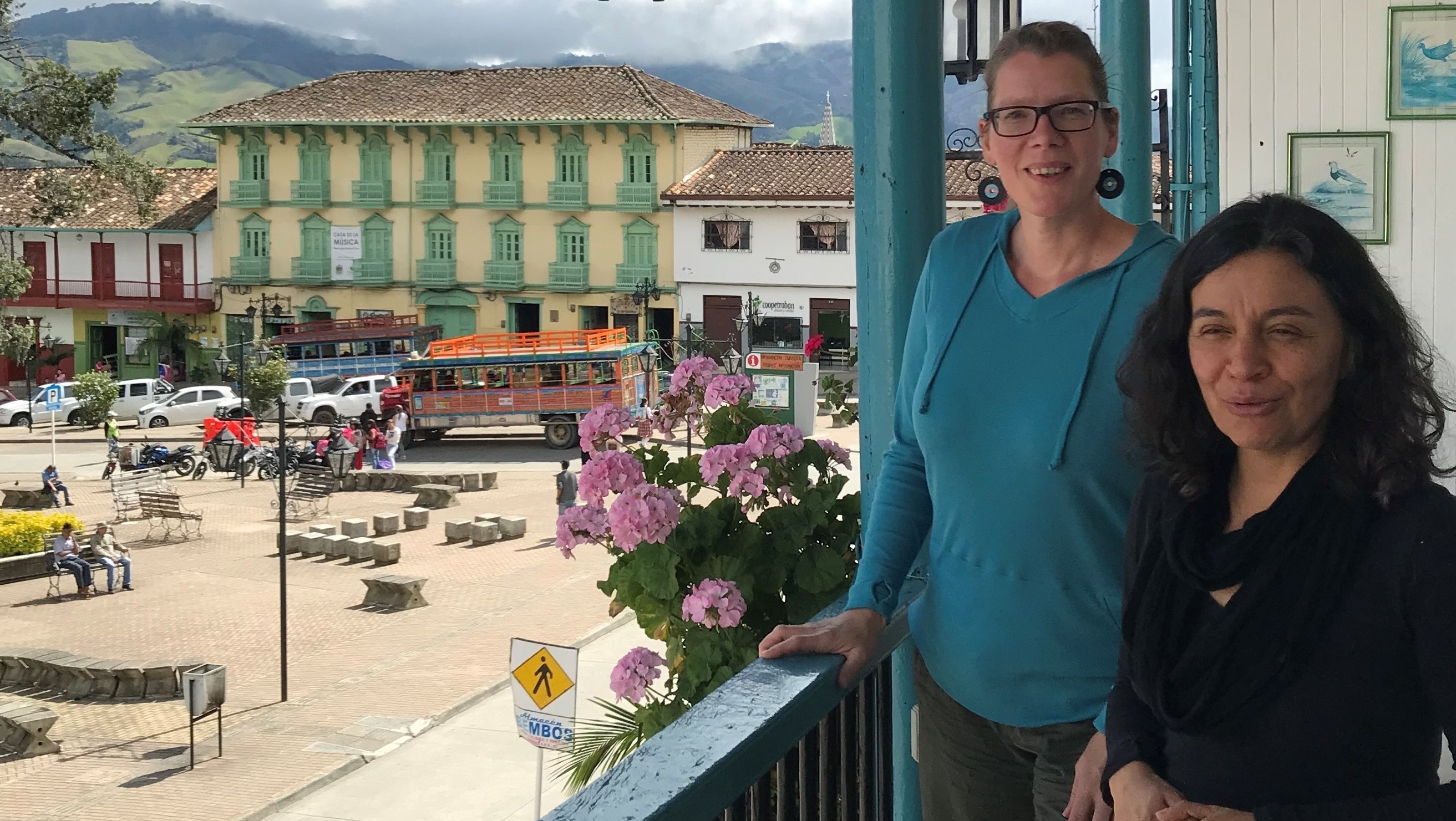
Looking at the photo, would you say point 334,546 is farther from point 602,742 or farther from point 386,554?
point 602,742

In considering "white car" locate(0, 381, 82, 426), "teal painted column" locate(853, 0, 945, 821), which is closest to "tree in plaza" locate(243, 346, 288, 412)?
"white car" locate(0, 381, 82, 426)

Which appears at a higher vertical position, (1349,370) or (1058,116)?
(1058,116)

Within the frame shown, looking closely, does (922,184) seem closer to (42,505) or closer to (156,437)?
(42,505)

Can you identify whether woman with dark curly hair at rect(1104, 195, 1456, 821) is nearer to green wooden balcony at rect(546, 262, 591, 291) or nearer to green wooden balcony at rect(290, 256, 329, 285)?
green wooden balcony at rect(546, 262, 591, 291)

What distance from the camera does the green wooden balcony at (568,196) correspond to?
3794 centimetres

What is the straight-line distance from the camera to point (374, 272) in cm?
3925

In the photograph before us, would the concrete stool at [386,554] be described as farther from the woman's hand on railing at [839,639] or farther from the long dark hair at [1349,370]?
the long dark hair at [1349,370]

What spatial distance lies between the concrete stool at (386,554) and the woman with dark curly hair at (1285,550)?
1693cm

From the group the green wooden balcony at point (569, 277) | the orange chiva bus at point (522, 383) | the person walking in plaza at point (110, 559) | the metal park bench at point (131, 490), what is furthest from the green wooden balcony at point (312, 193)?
the person walking in plaza at point (110, 559)

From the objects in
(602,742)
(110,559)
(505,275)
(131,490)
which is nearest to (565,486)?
(110,559)

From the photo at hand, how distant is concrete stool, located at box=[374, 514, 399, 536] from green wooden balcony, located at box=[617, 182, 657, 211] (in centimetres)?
1843

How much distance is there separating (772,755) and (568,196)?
3725 centimetres

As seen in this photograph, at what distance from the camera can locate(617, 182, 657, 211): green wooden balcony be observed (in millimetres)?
37188

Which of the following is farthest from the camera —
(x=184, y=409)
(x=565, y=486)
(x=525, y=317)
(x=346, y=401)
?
(x=525, y=317)
